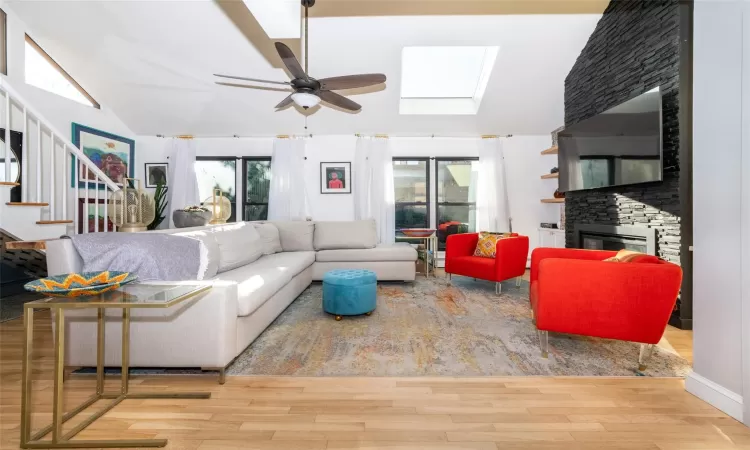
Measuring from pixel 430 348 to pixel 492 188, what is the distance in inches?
154

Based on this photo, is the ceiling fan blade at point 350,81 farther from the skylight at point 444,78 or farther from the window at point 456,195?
the window at point 456,195

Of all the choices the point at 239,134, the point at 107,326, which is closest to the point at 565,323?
the point at 107,326

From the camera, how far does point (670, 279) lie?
189 cm

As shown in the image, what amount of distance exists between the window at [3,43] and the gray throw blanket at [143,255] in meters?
3.74

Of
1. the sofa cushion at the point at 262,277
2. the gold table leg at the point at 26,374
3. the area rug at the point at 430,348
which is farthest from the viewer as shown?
the sofa cushion at the point at 262,277

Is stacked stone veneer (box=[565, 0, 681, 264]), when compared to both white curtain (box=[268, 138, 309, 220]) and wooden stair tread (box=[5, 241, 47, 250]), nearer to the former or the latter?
white curtain (box=[268, 138, 309, 220])

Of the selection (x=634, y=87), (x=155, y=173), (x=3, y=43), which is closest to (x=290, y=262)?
(x=155, y=173)

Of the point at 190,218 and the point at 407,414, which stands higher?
the point at 190,218

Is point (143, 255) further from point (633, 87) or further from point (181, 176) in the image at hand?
point (633, 87)

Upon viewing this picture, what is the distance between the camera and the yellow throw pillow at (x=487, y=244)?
4173 mm

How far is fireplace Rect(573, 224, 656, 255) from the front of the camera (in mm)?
3113

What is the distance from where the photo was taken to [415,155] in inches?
229

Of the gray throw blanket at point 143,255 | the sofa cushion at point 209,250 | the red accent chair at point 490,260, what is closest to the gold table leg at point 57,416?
the gray throw blanket at point 143,255

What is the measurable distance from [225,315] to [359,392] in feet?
2.94
